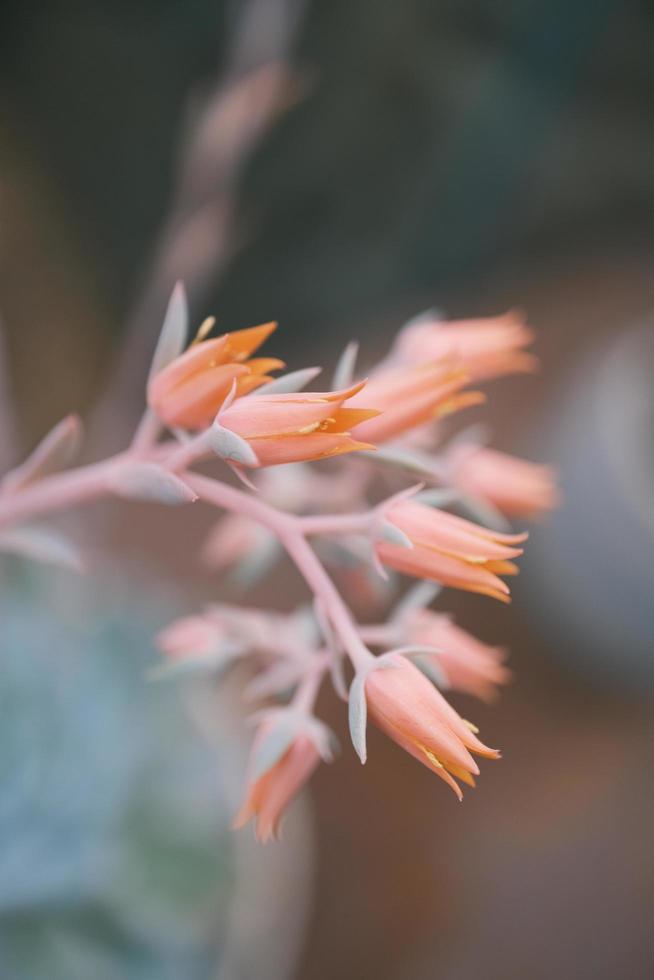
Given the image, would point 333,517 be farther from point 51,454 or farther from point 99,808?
point 99,808

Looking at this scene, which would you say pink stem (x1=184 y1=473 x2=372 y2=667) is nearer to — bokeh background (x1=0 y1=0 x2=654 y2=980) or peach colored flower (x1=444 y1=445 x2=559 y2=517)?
peach colored flower (x1=444 y1=445 x2=559 y2=517)

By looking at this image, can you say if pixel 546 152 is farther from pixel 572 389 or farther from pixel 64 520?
pixel 64 520

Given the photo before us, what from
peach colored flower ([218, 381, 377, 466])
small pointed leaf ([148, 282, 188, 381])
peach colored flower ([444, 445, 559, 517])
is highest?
small pointed leaf ([148, 282, 188, 381])

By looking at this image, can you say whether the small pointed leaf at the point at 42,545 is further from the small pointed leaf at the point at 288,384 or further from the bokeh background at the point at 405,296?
the bokeh background at the point at 405,296

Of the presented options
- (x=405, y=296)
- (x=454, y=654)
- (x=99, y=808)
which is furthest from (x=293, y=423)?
(x=405, y=296)

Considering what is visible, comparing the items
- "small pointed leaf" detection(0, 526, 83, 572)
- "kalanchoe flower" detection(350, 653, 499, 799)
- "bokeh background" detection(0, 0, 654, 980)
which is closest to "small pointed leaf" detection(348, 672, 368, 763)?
"kalanchoe flower" detection(350, 653, 499, 799)

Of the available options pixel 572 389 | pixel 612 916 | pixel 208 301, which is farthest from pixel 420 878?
pixel 208 301
